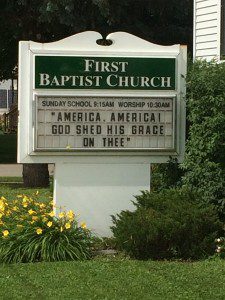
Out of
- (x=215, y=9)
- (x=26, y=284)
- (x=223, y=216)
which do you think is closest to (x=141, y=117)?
(x=223, y=216)

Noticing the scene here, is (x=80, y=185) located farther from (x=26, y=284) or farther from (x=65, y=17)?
(x=65, y=17)

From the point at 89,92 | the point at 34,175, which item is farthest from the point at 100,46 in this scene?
the point at 34,175

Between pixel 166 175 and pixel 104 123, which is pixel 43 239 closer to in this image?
pixel 104 123

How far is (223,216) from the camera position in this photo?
10.4 m

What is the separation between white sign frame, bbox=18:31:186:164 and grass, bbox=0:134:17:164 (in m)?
18.7

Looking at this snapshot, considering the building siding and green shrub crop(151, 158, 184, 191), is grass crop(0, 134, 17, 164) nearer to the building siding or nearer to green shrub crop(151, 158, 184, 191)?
the building siding

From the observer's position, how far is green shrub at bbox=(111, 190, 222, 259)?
9.30m

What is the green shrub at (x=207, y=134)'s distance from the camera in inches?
402

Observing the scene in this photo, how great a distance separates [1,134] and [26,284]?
33.9 m

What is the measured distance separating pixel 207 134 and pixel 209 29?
14.8ft

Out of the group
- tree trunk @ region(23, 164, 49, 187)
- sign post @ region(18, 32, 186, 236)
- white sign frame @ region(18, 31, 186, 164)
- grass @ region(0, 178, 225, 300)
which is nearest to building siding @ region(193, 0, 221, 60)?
white sign frame @ region(18, 31, 186, 164)

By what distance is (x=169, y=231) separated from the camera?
929 centimetres

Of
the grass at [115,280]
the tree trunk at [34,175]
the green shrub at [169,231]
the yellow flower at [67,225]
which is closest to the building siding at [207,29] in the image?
the green shrub at [169,231]

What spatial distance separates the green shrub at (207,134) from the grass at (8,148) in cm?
1911
